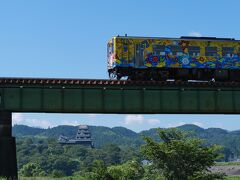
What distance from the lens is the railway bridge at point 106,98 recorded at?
3588 cm

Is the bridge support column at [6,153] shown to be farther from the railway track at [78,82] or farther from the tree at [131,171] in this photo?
the tree at [131,171]

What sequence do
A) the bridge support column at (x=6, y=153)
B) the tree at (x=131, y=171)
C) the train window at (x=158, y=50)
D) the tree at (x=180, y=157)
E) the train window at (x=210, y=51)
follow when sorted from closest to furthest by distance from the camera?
1. the bridge support column at (x=6, y=153)
2. the train window at (x=158, y=50)
3. the train window at (x=210, y=51)
4. the tree at (x=180, y=157)
5. the tree at (x=131, y=171)

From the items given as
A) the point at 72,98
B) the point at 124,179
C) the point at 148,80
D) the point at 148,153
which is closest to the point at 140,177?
the point at 124,179

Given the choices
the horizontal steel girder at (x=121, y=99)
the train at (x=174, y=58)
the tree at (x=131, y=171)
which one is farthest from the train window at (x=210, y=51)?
the tree at (x=131, y=171)

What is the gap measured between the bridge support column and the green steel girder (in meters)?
1.43

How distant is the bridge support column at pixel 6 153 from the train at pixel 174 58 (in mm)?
11018

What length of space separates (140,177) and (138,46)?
27363 mm

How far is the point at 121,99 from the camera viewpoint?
1471 inches

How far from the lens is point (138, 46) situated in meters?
Result: 40.5

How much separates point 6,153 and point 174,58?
16547mm

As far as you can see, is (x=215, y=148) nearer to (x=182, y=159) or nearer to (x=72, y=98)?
(x=182, y=159)

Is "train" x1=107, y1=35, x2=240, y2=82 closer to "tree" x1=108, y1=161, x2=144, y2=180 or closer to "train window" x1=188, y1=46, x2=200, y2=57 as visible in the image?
"train window" x1=188, y1=46, x2=200, y2=57

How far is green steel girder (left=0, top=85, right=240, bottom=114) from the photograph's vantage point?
119 ft

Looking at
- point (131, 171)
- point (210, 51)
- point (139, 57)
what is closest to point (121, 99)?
point (139, 57)
